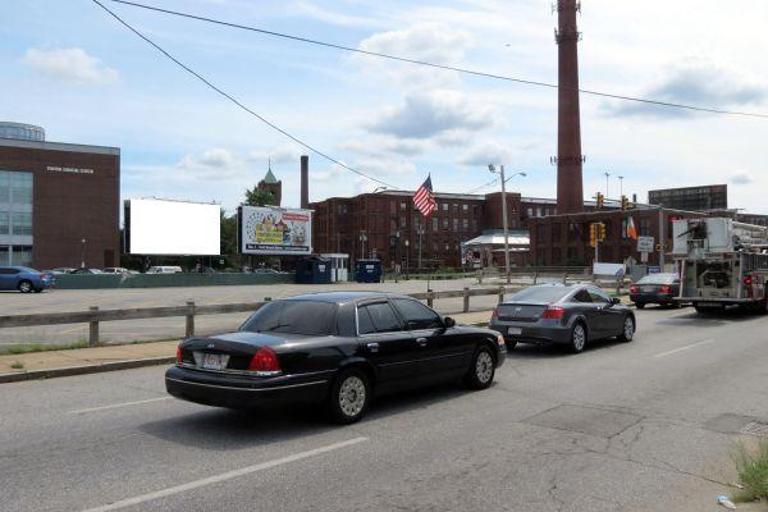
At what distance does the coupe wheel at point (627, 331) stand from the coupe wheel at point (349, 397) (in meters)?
9.83

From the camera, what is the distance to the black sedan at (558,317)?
14039 millimetres

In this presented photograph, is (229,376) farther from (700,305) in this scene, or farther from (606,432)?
(700,305)

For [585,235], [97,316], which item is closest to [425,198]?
[97,316]

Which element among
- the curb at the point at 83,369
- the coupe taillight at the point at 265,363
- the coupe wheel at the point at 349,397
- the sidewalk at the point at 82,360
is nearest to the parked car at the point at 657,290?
the sidewalk at the point at 82,360

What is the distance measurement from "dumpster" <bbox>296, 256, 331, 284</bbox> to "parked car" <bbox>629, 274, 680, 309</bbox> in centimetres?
3734

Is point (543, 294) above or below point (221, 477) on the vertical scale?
above

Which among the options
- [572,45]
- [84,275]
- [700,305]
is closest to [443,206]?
[572,45]

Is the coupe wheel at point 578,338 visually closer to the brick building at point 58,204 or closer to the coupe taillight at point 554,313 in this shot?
the coupe taillight at point 554,313

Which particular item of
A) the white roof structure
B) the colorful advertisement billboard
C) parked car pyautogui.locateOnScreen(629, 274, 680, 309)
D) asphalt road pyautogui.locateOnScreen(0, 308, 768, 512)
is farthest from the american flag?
the white roof structure

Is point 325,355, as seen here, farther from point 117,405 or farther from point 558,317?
point 558,317

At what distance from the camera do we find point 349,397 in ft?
25.5

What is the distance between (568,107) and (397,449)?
84.2m

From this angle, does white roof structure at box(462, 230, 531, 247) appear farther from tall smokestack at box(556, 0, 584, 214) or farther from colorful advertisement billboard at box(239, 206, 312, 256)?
colorful advertisement billboard at box(239, 206, 312, 256)

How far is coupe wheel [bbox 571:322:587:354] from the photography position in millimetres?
14188
